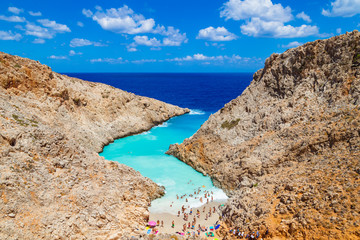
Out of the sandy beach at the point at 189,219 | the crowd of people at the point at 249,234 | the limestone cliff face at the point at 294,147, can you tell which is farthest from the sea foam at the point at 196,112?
the crowd of people at the point at 249,234

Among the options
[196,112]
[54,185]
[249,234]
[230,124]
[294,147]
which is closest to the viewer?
[249,234]

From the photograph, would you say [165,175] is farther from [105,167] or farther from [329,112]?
[329,112]

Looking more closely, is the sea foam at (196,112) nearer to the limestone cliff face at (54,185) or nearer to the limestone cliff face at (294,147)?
the limestone cliff face at (294,147)

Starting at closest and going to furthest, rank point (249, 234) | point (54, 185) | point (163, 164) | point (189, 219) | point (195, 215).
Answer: point (249, 234) → point (54, 185) → point (189, 219) → point (195, 215) → point (163, 164)

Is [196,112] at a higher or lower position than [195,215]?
higher

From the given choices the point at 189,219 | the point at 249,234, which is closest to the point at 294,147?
the point at 249,234

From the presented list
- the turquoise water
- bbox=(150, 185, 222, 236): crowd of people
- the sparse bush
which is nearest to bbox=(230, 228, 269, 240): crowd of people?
bbox=(150, 185, 222, 236): crowd of people

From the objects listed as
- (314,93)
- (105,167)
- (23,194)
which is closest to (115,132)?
(105,167)

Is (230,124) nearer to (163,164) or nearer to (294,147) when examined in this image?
(163,164)
